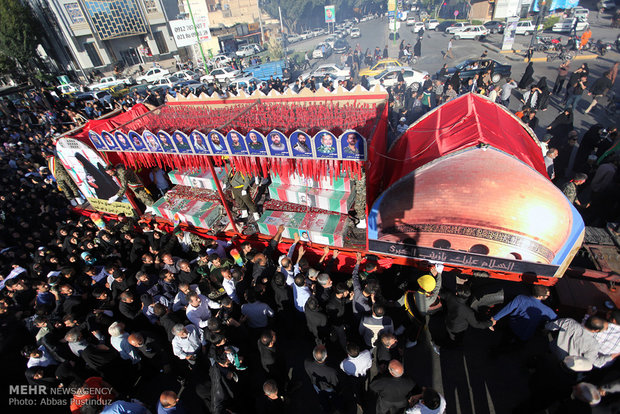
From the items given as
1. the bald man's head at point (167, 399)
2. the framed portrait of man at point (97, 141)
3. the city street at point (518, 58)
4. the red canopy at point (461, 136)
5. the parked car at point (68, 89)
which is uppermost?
the framed portrait of man at point (97, 141)

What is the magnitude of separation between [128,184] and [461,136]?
863cm

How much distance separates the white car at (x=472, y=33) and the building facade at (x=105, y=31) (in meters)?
34.3

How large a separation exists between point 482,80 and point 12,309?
18.4m

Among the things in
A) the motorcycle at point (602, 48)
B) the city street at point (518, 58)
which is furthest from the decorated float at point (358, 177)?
the motorcycle at point (602, 48)

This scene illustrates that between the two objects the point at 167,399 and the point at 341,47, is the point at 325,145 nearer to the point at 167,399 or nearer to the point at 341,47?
the point at 167,399

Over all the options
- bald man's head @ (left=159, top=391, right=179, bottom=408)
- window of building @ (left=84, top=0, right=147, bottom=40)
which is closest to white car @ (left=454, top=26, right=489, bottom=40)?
bald man's head @ (left=159, top=391, right=179, bottom=408)

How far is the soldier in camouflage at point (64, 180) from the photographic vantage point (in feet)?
27.1

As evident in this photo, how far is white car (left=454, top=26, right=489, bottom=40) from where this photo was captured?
2703cm

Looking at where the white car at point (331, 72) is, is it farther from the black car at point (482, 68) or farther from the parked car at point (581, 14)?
the parked car at point (581, 14)

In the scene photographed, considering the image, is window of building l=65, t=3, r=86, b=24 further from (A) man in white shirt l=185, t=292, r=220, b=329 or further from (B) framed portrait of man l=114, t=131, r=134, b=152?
(A) man in white shirt l=185, t=292, r=220, b=329

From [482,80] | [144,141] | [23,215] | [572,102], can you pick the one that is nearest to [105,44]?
[23,215]

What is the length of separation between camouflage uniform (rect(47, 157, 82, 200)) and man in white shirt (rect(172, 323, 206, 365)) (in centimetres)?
728

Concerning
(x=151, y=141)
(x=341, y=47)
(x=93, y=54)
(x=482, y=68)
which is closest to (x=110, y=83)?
(x=93, y=54)

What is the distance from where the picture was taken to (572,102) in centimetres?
1131
